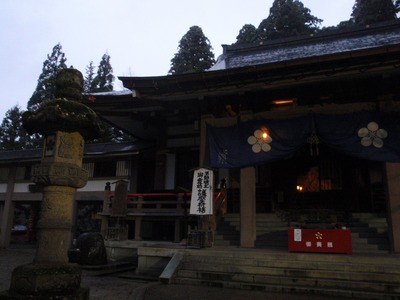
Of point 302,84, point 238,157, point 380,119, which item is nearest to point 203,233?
point 238,157

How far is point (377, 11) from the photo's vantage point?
116ft

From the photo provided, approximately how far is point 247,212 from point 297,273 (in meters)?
3.25

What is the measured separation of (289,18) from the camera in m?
39.3

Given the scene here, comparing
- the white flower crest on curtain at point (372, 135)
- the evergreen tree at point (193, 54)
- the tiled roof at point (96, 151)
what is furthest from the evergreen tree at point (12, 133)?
the white flower crest on curtain at point (372, 135)

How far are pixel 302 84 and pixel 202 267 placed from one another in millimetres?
6258

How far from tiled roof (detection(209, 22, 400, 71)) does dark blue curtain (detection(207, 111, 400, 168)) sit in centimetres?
596

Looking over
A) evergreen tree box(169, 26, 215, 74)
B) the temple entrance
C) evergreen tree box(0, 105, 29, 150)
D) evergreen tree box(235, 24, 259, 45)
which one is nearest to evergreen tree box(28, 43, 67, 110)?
evergreen tree box(0, 105, 29, 150)

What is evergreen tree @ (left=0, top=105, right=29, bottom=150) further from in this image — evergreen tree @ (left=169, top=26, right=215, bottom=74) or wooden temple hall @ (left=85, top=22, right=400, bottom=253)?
wooden temple hall @ (left=85, top=22, right=400, bottom=253)

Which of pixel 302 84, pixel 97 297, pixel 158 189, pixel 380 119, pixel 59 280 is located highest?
pixel 302 84

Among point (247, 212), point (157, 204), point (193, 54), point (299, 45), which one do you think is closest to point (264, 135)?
point (247, 212)

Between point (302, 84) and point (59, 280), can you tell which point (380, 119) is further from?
point (59, 280)

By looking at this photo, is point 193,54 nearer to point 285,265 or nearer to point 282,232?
point 282,232

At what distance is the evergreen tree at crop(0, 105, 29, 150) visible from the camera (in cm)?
3738

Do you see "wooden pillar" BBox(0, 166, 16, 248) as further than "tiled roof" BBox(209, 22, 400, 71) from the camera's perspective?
Yes
